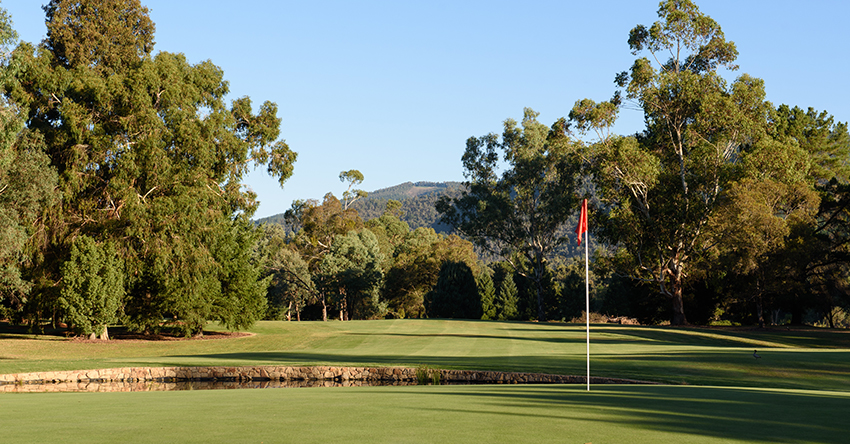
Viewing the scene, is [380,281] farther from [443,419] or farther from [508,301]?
[443,419]

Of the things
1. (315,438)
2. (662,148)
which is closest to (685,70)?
(662,148)

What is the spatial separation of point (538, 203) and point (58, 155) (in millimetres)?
40450

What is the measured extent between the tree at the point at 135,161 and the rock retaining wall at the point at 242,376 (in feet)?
36.5

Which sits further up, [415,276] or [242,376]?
[415,276]

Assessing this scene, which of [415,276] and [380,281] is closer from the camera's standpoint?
[380,281]

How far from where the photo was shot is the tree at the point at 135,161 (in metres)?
28.0

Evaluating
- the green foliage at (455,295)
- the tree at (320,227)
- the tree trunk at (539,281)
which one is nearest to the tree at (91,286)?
the green foliage at (455,295)

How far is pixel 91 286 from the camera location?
26672mm

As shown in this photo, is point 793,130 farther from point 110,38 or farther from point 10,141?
point 10,141

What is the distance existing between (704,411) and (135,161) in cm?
2767

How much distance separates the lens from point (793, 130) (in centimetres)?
4872

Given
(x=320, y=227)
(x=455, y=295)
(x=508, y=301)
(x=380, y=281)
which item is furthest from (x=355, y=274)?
(x=508, y=301)

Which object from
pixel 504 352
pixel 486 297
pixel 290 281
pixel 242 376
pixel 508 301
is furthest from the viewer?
pixel 508 301

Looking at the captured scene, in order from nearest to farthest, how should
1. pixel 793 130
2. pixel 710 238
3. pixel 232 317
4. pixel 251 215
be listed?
pixel 232 317 < pixel 251 215 < pixel 710 238 < pixel 793 130
